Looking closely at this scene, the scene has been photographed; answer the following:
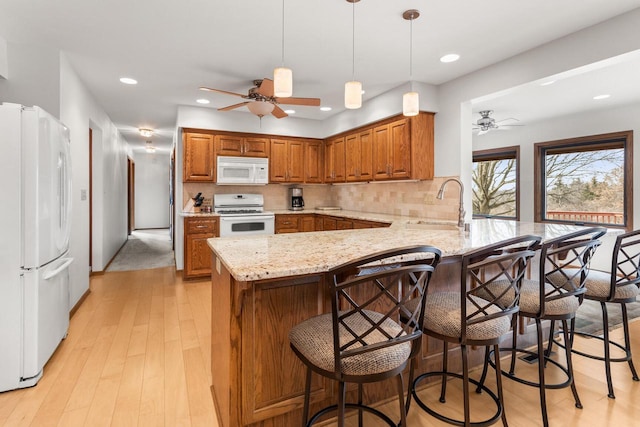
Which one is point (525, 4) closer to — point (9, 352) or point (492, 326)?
point (492, 326)

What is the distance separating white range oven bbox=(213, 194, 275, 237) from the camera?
4.90m

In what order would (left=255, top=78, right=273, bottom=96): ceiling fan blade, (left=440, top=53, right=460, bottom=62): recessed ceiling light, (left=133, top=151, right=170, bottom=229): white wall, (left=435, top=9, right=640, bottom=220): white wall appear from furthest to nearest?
(left=133, top=151, right=170, bottom=229): white wall, (left=255, top=78, right=273, bottom=96): ceiling fan blade, (left=440, top=53, right=460, bottom=62): recessed ceiling light, (left=435, top=9, right=640, bottom=220): white wall

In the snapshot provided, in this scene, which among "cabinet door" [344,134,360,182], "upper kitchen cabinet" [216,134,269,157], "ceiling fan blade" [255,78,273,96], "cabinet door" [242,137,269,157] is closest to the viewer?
"ceiling fan blade" [255,78,273,96]

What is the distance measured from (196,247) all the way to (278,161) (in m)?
1.91

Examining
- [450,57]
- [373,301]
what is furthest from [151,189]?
[373,301]

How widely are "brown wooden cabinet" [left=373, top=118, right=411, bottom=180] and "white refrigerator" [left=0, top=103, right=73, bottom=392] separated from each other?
3392mm

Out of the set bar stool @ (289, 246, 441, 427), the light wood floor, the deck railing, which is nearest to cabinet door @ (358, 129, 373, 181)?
the light wood floor

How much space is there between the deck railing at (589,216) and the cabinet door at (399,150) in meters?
3.27

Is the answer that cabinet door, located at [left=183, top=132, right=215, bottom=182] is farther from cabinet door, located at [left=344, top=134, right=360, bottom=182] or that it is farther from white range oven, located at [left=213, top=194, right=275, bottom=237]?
cabinet door, located at [left=344, top=134, right=360, bottom=182]

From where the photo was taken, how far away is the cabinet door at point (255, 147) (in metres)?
5.30

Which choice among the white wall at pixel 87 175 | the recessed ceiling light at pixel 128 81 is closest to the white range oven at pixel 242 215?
the white wall at pixel 87 175

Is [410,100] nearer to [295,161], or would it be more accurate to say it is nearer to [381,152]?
[381,152]

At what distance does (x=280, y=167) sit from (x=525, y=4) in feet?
12.9

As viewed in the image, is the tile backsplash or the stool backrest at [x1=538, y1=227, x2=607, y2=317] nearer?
the stool backrest at [x1=538, y1=227, x2=607, y2=317]
